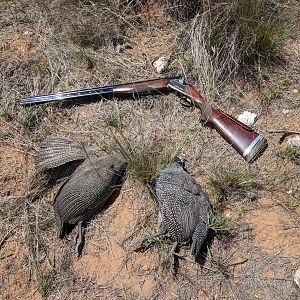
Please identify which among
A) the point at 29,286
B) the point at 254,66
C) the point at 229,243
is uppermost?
the point at 254,66

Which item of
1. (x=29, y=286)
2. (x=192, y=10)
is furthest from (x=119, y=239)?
(x=192, y=10)

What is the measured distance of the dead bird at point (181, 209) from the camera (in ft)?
10.7

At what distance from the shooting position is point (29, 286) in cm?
327

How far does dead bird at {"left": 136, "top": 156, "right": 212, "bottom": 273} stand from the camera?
10.7 ft

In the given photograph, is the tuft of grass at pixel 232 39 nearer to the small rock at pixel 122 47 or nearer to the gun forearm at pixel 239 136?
the gun forearm at pixel 239 136

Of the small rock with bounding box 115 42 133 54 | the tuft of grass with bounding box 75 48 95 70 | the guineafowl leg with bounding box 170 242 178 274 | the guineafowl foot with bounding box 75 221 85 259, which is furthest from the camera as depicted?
the small rock with bounding box 115 42 133 54

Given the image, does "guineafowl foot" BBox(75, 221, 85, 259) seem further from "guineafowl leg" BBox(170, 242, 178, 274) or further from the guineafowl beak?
the guineafowl beak

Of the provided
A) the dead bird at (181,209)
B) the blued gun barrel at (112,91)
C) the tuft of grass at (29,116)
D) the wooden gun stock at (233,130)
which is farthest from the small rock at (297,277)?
the tuft of grass at (29,116)

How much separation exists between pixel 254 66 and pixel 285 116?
19.9 inches

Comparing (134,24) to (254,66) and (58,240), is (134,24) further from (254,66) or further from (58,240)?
(58,240)

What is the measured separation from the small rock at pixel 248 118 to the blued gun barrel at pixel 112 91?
57 cm

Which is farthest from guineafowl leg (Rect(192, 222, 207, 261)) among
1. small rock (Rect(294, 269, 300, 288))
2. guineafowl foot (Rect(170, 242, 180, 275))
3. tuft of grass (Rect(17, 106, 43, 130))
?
tuft of grass (Rect(17, 106, 43, 130))

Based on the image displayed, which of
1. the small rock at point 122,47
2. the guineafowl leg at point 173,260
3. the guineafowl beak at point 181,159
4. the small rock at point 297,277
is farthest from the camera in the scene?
the small rock at point 122,47

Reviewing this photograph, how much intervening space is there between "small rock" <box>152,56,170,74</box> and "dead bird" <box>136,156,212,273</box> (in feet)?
3.31
